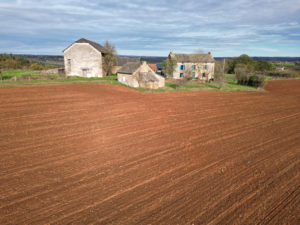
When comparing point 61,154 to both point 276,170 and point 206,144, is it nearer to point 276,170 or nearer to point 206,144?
point 206,144

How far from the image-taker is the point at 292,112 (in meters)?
17.9

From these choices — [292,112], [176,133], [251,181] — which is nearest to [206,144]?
[176,133]

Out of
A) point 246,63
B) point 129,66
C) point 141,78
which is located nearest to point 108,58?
point 129,66

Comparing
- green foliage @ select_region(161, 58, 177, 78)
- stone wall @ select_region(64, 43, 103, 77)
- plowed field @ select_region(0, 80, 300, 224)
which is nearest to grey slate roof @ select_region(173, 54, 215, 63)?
green foliage @ select_region(161, 58, 177, 78)

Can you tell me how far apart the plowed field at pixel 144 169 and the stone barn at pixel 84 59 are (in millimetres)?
24337

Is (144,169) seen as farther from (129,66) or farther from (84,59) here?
(84,59)

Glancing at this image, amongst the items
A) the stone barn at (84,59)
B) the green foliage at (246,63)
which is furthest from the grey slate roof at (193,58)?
the green foliage at (246,63)

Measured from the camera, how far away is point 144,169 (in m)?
7.63

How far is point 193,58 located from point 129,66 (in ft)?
67.6

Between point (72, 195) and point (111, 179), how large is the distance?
1.39 metres

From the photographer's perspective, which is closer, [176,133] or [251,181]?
[251,181]

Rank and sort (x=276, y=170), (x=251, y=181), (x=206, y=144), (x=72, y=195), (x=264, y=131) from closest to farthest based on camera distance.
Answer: (x=72, y=195)
(x=251, y=181)
(x=276, y=170)
(x=206, y=144)
(x=264, y=131)

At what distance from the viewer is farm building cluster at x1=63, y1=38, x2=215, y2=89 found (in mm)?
30203

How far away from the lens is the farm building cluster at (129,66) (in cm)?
3020
